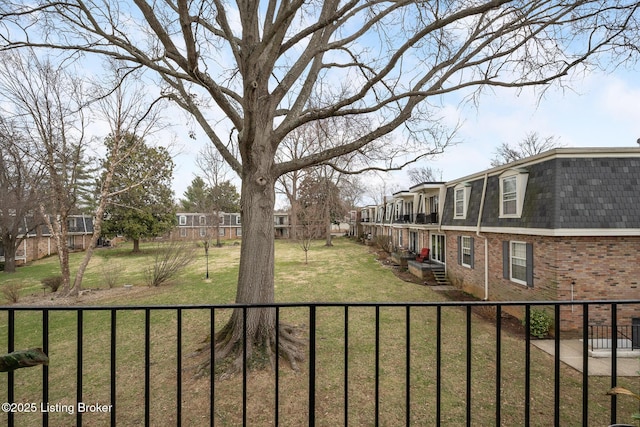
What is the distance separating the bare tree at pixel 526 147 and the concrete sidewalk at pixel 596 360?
20665 millimetres

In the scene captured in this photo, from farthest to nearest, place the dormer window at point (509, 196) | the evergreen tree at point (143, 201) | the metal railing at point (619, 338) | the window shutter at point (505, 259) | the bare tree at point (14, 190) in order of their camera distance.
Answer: the evergreen tree at point (143, 201)
the bare tree at point (14, 190)
the window shutter at point (505, 259)
the dormer window at point (509, 196)
the metal railing at point (619, 338)

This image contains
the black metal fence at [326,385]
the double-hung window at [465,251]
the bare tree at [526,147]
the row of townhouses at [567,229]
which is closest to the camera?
the black metal fence at [326,385]

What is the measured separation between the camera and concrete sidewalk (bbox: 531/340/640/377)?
5.57 m

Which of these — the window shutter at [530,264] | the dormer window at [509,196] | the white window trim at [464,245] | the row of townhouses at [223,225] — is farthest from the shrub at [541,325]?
the row of townhouses at [223,225]

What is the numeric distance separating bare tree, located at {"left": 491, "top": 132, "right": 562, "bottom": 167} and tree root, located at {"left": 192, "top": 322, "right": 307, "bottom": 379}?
2528 centimetres

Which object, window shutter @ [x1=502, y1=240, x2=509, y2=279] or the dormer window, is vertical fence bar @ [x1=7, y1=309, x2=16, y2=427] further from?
window shutter @ [x1=502, y1=240, x2=509, y2=279]

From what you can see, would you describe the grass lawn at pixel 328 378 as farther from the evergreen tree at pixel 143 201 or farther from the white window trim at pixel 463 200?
A: the evergreen tree at pixel 143 201

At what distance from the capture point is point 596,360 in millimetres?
6117

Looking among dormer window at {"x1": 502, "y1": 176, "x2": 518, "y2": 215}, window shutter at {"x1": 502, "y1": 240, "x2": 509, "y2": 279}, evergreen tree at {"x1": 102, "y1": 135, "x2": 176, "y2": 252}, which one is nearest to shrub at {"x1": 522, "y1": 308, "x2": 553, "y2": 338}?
window shutter at {"x1": 502, "y1": 240, "x2": 509, "y2": 279}

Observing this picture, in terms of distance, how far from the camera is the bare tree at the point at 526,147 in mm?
24312

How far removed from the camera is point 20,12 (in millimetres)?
4160

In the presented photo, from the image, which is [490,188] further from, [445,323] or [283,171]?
[283,171]

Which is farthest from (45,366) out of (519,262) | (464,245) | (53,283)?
(53,283)

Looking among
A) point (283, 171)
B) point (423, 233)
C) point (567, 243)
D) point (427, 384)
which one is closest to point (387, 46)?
point (283, 171)
